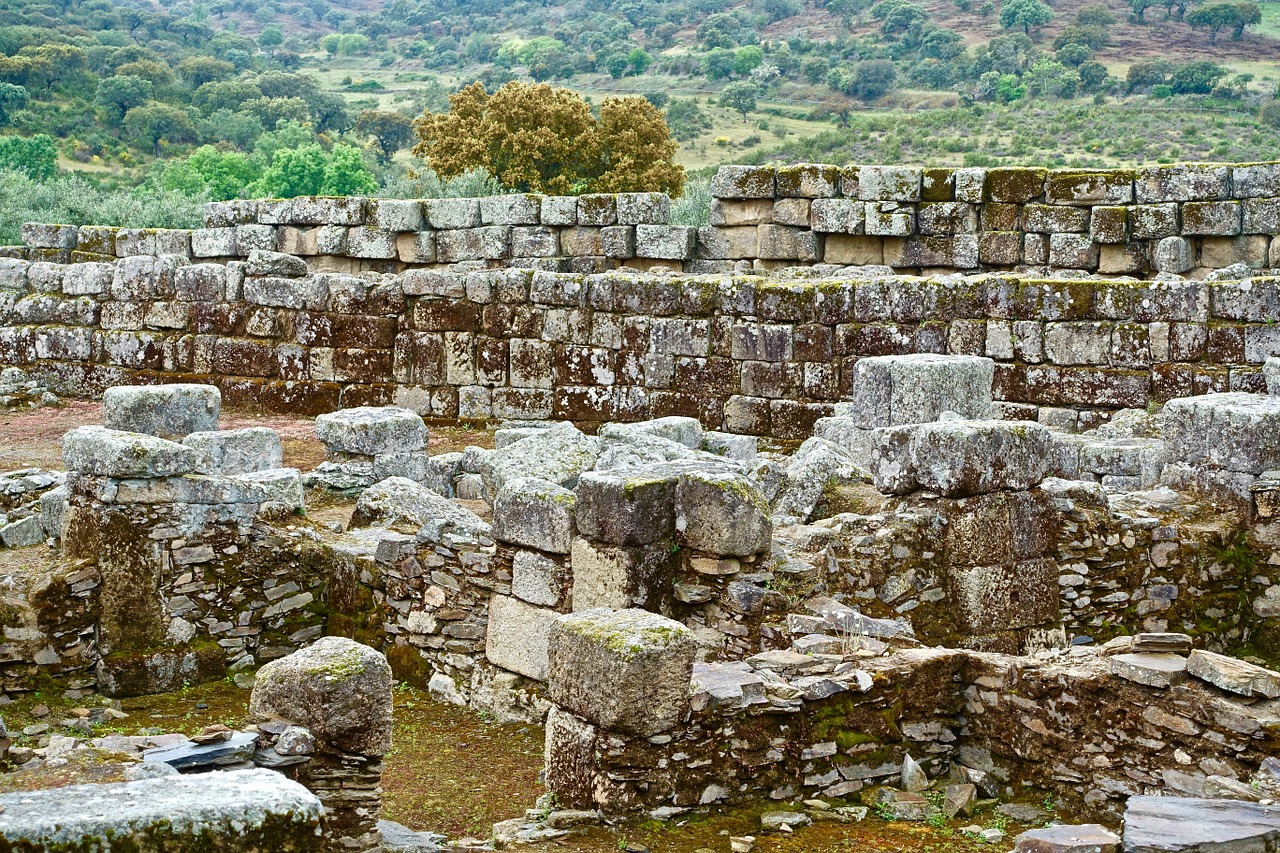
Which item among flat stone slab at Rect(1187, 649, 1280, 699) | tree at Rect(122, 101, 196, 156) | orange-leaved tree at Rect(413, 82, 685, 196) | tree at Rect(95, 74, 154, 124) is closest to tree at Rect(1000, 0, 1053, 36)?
tree at Rect(122, 101, 196, 156)

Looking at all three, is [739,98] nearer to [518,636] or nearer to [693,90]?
[693,90]

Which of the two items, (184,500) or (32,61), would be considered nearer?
(184,500)

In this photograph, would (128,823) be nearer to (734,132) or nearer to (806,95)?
(734,132)

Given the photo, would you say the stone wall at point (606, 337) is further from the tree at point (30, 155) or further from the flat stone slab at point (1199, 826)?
the tree at point (30, 155)

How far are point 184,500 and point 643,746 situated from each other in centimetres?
507

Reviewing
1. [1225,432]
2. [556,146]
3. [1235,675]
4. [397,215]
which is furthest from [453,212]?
[1235,675]

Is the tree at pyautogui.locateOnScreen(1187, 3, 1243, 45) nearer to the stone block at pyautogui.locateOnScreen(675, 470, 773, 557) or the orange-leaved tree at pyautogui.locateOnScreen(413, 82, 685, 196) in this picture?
the orange-leaved tree at pyautogui.locateOnScreen(413, 82, 685, 196)

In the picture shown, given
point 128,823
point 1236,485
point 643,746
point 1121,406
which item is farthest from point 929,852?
point 1121,406

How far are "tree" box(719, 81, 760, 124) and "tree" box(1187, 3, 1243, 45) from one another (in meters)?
22.6

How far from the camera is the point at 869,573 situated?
10508mm

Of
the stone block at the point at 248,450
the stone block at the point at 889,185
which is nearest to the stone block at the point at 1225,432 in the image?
the stone block at the point at 248,450

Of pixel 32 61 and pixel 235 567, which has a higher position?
pixel 32 61

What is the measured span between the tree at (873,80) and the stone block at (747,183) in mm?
58625

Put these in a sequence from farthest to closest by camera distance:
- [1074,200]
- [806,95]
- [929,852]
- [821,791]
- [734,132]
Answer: [806,95] < [734,132] < [1074,200] < [821,791] < [929,852]
